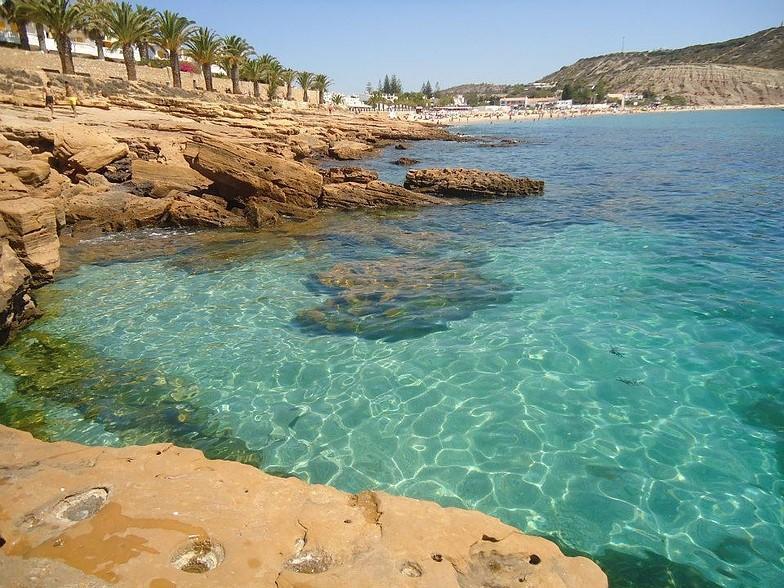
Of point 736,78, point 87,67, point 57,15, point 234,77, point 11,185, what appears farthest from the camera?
point 736,78

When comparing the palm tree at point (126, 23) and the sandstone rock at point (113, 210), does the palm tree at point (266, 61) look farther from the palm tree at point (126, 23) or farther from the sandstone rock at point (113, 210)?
the sandstone rock at point (113, 210)

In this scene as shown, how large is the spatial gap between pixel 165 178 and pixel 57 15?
32773 millimetres

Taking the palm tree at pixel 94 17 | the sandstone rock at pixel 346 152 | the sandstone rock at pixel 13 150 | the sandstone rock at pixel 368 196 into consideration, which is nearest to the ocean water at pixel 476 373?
the sandstone rock at pixel 13 150

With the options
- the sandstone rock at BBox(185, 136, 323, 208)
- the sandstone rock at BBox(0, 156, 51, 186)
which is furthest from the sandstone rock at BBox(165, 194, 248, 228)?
the sandstone rock at BBox(0, 156, 51, 186)

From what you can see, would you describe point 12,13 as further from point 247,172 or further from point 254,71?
point 247,172

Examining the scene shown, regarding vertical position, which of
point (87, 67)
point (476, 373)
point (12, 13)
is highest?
point (12, 13)

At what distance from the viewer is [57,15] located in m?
38.5

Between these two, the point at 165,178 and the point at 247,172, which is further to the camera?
the point at 165,178

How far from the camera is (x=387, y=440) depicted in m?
6.22

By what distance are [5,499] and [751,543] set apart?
21.3 ft

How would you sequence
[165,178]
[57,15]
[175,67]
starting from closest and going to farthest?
[165,178]
[57,15]
[175,67]

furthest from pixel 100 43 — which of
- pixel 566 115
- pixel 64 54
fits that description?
pixel 566 115

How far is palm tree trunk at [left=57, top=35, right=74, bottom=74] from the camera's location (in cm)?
3984

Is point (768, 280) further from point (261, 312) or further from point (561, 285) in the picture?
point (261, 312)
